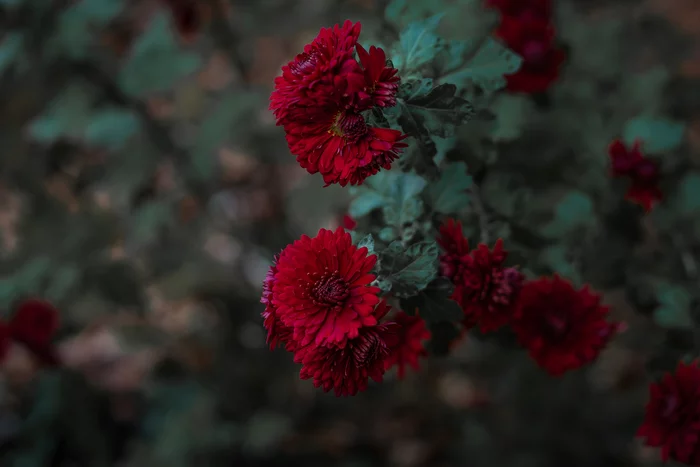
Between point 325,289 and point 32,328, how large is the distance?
1.12m

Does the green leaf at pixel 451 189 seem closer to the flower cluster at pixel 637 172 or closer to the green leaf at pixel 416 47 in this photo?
the green leaf at pixel 416 47

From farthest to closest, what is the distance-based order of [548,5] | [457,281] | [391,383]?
[391,383] < [548,5] < [457,281]

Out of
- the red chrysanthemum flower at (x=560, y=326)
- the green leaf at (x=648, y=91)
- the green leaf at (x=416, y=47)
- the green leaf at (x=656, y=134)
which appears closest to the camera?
the green leaf at (x=416, y=47)

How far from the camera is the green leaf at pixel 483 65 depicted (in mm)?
796

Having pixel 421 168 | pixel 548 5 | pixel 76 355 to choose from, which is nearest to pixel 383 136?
pixel 421 168

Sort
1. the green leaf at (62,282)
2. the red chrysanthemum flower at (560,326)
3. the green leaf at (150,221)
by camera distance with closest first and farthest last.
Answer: the red chrysanthemum flower at (560,326) < the green leaf at (62,282) < the green leaf at (150,221)

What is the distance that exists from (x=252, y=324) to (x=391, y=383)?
0.45 metres

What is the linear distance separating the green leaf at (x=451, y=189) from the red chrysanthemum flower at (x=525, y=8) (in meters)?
0.46

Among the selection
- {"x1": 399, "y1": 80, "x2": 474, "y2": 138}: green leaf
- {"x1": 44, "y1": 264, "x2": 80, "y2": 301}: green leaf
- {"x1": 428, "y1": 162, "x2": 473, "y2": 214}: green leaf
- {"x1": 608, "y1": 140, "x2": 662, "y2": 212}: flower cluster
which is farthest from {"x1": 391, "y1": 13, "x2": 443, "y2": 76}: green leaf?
{"x1": 44, "y1": 264, "x2": 80, "y2": 301}: green leaf

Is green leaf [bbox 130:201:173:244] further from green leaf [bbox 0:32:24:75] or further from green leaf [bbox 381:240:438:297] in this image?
green leaf [bbox 381:240:438:297]

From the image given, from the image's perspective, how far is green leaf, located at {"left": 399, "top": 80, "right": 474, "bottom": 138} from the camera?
69 centimetres

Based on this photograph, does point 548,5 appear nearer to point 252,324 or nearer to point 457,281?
point 457,281

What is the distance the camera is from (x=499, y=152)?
1.07 metres

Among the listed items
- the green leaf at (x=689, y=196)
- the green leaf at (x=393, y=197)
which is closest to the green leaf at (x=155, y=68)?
the green leaf at (x=393, y=197)
